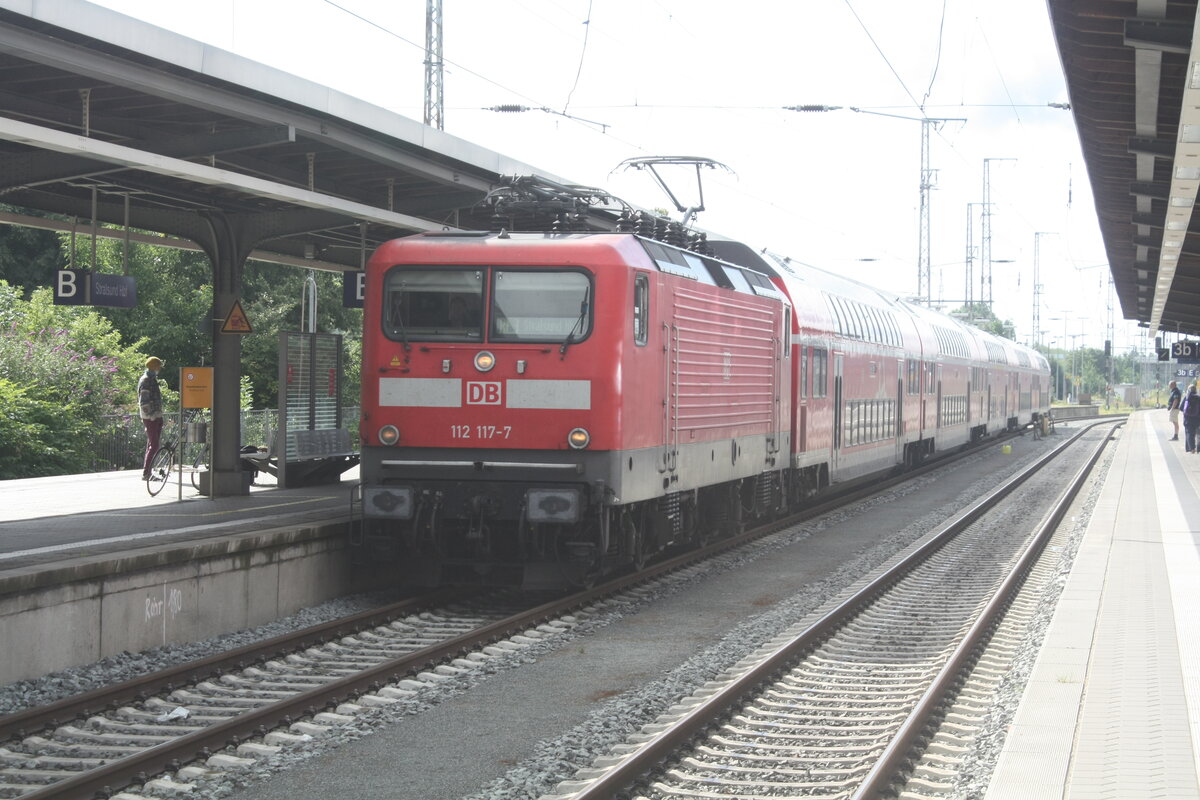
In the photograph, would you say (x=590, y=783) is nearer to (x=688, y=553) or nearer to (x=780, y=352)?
(x=688, y=553)

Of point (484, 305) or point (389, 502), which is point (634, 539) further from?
point (484, 305)

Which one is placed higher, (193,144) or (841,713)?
(193,144)

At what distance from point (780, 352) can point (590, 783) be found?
10.9 metres

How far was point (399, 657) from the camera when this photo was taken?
9.04 metres

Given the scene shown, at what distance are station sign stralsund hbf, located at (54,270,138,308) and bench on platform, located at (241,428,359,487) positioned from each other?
3454mm

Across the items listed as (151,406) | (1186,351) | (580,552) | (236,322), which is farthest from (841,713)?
(1186,351)

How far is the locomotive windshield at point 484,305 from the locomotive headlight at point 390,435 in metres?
0.76

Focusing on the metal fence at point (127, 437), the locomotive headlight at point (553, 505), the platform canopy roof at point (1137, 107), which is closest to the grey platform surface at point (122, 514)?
the locomotive headlight at point (553, 505)

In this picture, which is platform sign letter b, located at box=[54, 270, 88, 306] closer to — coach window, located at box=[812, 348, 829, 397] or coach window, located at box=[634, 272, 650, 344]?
coach window, located at box=[634, 272, 650, 344]

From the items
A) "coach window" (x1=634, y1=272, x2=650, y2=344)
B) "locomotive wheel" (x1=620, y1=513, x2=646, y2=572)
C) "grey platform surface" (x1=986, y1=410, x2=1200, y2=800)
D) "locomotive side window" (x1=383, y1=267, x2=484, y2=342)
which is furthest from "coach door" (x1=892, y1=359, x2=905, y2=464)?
"locomotive side window" (x1=383, y1=267, x2=484, y2=342)

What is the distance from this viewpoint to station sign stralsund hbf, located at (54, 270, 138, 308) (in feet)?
43.6

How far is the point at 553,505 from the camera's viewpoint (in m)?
10.8

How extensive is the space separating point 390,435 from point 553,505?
156 cm

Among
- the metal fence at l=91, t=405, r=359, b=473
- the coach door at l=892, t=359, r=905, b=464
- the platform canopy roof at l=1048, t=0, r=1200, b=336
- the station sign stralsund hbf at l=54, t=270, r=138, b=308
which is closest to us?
the platform canopy roof at l=1048, t=0, r=1200, b=336
